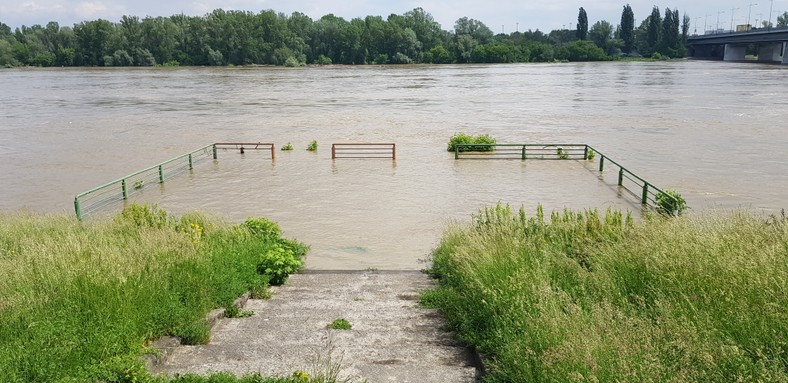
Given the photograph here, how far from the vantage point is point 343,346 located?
6.52 metres

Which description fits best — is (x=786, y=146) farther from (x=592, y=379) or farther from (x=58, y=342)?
(x=58, y=342)

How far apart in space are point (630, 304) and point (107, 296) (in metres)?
5.39

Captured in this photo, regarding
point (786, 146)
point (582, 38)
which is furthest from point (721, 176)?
point (582, 38)

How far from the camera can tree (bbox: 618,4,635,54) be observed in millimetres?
176750

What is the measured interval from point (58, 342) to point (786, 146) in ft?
111

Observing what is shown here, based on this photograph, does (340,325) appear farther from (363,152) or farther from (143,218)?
(363,152)

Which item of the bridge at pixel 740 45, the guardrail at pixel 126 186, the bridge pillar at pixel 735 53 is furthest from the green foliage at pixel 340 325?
the bridge pillar at pixel 735 53

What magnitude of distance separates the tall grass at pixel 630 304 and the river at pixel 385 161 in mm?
5567

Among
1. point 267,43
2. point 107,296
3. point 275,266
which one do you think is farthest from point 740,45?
point 107,296

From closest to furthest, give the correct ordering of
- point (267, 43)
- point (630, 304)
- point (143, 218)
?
point (630, 304) < point (143, 218) < point (267, 43)

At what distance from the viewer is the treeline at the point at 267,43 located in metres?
134

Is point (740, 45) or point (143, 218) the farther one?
point (740, 45)

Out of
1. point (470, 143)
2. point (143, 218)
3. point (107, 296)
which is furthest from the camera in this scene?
point (470, 143)

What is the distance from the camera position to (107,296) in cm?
650
